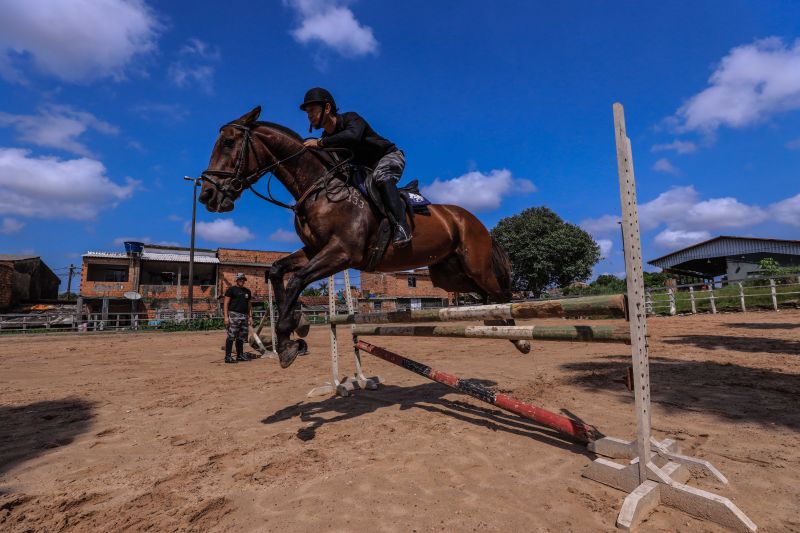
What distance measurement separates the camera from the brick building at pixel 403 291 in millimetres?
39541

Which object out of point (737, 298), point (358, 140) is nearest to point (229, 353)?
point (358, 140)

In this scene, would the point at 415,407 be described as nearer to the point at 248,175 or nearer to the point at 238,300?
the point at 248,175

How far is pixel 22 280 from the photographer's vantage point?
32.6 metres

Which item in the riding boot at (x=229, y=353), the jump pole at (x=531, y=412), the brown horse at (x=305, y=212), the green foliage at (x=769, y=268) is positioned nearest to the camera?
the jump pole at (x=531, y=412)

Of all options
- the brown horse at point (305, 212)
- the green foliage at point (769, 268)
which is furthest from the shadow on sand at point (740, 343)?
the green foliage at point (769, 268)

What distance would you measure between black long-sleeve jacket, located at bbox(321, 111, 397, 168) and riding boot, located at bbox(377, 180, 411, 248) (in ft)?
1.63

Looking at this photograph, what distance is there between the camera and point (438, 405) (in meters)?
4.67

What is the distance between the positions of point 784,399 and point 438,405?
12.8 ft

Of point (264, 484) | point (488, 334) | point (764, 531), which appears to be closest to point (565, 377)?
point (488, 334)

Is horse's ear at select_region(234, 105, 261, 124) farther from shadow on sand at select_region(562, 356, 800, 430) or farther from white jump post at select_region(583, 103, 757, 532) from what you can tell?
shadow on sand at select_region(562, 356, 800, 430)

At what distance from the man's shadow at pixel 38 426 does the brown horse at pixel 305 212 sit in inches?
91.3

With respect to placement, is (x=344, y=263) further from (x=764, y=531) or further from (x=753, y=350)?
(x=753, y=350)

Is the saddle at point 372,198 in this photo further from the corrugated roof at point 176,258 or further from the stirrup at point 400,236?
the corrugated roof at point 176,258

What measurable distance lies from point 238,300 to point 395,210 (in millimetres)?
7093
